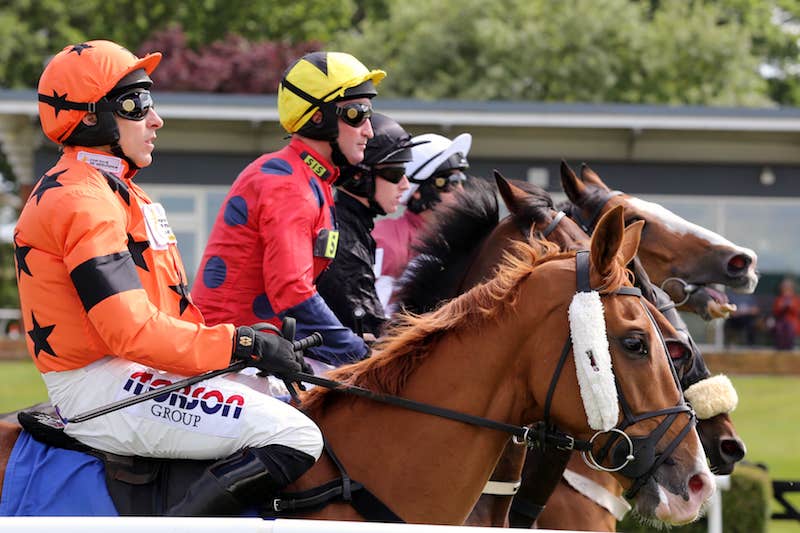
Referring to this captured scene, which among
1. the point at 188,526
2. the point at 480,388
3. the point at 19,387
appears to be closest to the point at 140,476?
the point at 188,526

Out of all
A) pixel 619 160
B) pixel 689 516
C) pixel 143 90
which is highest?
pixel 143 90

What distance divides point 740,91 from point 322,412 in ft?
88.5

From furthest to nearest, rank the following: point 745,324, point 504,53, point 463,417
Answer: point 504,53, point 745,324, point 463,417

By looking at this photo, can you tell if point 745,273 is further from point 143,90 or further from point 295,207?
point 143,90

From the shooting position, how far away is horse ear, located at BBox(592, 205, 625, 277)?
3031 mm

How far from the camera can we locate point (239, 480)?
2977mm

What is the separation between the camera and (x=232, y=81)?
27500mm

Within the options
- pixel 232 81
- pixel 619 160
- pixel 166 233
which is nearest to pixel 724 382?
pixel 166 233

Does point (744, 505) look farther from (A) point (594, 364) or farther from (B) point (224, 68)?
(B) point (224, 68)

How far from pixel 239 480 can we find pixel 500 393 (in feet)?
2.59

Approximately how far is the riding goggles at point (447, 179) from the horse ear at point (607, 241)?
2.49 meters

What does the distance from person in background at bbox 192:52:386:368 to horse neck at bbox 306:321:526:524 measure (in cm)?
56

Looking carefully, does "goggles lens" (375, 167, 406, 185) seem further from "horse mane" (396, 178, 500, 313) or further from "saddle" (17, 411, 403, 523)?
"saddle" (17, 411, 403, 523)

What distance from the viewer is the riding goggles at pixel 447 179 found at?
555 centimetres
